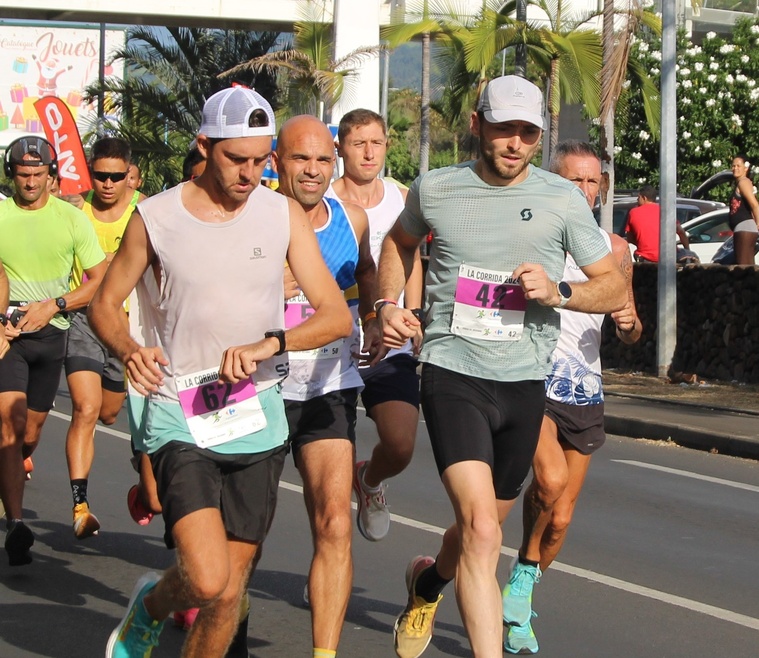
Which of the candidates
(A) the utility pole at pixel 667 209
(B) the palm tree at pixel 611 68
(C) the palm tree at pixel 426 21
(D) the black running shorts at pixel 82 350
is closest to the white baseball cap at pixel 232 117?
(D) the black running shorts at pixel 82 350

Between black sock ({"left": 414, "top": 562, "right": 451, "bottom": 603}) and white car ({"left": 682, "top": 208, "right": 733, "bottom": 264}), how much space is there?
56.7 ft

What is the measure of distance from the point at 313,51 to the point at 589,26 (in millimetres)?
6509

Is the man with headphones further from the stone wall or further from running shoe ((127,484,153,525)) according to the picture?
the stone wall

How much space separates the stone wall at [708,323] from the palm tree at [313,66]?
1280 cm

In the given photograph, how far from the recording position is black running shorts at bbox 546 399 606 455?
598cm

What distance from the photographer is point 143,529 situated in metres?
7.88

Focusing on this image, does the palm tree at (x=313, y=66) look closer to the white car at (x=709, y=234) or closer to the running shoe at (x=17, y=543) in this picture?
the white car at (x=709, y=234)

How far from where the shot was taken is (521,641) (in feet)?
18.2

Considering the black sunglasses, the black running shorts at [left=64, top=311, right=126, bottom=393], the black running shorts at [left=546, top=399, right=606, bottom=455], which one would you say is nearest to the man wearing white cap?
the black running shorts at [left=546, top=399, right=606, bottom=455]

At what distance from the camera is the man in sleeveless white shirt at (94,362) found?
757cm

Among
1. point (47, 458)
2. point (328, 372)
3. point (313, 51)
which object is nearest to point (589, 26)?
point (313, 51)

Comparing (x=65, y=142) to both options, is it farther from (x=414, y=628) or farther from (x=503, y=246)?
(x=503, y=246)

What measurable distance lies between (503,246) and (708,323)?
12.2 metres

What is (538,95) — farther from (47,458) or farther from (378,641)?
(47,458)
